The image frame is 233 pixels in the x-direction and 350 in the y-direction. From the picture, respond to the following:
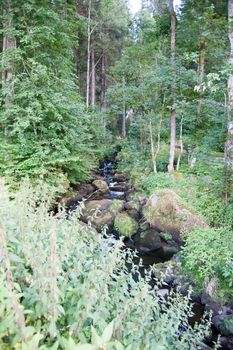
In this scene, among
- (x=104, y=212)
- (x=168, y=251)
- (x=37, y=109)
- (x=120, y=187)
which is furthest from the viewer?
(x=120, y=187)

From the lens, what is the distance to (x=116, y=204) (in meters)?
10.0

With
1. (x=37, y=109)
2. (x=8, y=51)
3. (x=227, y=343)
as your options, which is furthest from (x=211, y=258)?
(x=8, y=51)

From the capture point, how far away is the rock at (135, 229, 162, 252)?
26.5ft

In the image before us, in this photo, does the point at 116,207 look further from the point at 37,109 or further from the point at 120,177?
the point at 120,177

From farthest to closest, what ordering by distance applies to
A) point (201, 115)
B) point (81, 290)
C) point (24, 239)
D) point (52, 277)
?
point (201, 115) < point (24, 239) < point (81, 290) < point (52, 277)

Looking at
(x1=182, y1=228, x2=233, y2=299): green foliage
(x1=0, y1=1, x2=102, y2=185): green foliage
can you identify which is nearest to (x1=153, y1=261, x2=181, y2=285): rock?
(x1=182, y1=228, x2=233, y2=299): green foliage

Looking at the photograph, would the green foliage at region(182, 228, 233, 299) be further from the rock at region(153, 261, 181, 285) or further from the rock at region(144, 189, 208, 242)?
the rock at region(144, 189, 208, 242)

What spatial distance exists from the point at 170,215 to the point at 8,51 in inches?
286

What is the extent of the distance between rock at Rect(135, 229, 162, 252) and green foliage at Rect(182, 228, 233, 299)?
1195mm

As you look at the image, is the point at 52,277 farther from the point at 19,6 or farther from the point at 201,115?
the point at 201,115

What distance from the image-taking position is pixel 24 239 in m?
1.96

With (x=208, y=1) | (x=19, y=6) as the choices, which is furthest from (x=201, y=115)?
(x=19, y=6)

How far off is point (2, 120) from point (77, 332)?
8302 mm

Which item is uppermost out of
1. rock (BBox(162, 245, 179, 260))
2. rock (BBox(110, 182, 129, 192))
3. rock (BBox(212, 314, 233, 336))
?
rock (BBox(110, 182, 129, 192))
